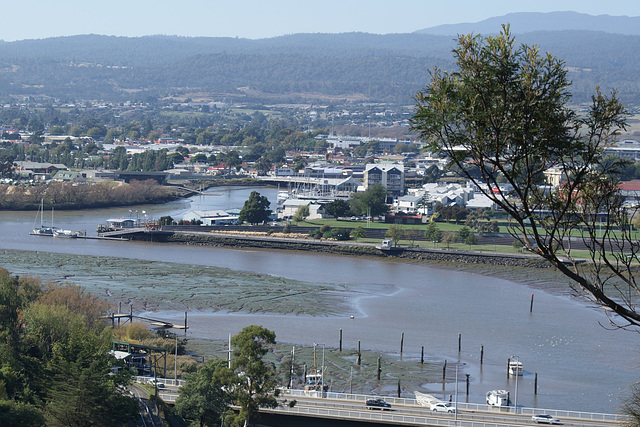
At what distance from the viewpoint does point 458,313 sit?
40.5 ft

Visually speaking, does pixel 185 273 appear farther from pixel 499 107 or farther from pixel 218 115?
pixel 218 115

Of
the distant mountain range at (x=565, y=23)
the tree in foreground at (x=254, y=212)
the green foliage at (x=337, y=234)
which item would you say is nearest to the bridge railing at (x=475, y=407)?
the green foliage at (x=337, y=234)

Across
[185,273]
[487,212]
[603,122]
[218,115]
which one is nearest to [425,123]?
[603,122]

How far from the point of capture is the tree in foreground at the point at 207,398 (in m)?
7.05

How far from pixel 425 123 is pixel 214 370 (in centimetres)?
506

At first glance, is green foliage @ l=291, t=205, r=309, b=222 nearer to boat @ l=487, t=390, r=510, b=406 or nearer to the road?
boat @ l=487, t=390, r=510, b=406

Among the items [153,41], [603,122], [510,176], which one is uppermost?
[153,41]

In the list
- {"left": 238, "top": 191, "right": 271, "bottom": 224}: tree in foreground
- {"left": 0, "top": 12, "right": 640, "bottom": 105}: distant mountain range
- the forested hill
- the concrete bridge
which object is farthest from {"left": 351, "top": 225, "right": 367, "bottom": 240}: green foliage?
the forested hill

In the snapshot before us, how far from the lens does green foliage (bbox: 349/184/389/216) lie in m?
22.1

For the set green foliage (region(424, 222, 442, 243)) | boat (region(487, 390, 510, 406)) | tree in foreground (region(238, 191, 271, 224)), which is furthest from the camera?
tree in foreground (region(238, 191, 271, 224))

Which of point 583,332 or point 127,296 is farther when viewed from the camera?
point 127,296

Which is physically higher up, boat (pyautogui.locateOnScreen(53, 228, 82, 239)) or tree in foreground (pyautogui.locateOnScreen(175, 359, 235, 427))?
tree in foreground (pyautogui.locateOnScreen(175, 359, 235, 427))

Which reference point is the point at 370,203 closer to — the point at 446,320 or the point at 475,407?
the point at 446,320

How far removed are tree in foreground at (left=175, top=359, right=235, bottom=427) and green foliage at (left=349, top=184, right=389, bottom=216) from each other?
15.0 m
